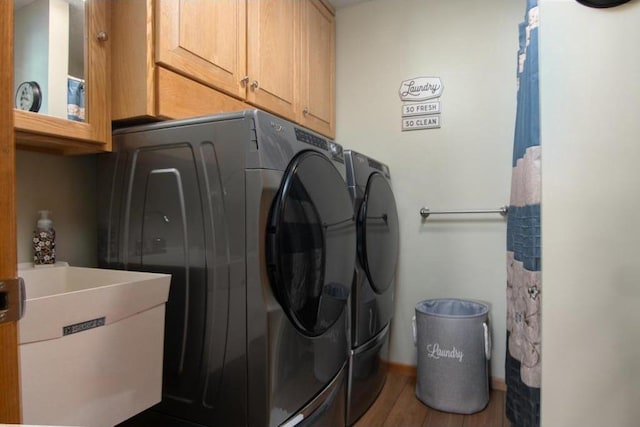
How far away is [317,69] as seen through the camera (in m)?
2.33

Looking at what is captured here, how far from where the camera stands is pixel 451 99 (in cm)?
233

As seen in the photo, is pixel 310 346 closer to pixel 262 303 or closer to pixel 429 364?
pixel 262 303

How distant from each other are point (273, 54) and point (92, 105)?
94 centimetres

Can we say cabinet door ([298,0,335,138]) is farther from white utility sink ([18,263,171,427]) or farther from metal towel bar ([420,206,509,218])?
white utility sink ([18,263,171,427])

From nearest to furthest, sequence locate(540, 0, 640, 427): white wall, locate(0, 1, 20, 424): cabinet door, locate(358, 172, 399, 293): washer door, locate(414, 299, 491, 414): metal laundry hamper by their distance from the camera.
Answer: locate(0, 1, 20, 424): cabinet door
locate(540, 0, 640, 427): white wall
locate(358, 172, 399, 293): washer door
locate(414, 299, 491, 414): metal laundry hamper

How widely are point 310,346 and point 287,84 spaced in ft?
4.60

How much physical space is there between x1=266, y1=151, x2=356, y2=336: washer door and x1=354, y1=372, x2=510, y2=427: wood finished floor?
2.71 ft

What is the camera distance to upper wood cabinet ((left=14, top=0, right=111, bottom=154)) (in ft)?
3.73

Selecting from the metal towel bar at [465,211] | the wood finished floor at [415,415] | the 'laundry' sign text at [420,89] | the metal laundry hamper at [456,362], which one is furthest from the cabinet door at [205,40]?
the wood finished floor at [415,415]

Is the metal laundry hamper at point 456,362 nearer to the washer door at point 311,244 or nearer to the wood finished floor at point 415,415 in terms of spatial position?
the wood finished floor at point 415,415

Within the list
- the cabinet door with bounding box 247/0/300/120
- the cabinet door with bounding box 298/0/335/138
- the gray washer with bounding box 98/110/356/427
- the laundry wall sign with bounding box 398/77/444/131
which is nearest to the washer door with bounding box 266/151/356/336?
the gray washer with bounding box 98/110/356/427

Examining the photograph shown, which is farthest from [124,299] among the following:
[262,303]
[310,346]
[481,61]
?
[481,61]

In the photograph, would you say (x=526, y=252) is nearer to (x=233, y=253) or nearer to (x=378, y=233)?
(x=378, y=233)

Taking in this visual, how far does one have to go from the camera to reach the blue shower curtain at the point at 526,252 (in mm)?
1271
